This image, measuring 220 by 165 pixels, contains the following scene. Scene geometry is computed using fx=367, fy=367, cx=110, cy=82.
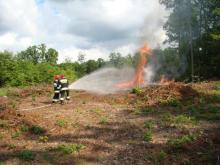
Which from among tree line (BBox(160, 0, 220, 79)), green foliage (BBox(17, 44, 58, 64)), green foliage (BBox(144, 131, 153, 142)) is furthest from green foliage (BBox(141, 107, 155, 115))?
green foliage (BBox(17, 44, 58, 64))

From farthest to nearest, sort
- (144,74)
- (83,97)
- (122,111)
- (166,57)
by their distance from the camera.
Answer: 1. (166,57)
2. (144,74)
3. (83,97)
4. (122,111)

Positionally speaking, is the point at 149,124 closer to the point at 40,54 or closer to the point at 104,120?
the point at 104,120

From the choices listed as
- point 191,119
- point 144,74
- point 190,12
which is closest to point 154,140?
point 191,119

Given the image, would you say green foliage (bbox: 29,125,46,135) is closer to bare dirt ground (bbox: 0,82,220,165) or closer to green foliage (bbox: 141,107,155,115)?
bare dirt ground (bbox: 0,82,220,165)

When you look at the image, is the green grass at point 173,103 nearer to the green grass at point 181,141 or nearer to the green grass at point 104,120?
the green grass at point 104,120

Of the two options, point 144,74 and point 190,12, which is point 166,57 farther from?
point 144,74

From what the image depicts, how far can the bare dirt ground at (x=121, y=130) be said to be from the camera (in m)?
11.0

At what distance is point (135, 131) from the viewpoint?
13.6 metres

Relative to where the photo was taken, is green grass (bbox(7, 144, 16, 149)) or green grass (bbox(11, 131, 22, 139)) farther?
green grass (bbox(11, 131, 22, 139))

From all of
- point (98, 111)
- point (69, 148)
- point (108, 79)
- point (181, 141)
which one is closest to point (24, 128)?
point (69, 148)

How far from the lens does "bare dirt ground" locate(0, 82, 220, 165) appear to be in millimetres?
11031

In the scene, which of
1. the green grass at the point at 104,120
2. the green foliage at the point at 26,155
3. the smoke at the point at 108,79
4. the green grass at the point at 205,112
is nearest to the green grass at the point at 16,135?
the green foliage at the point at 26,155

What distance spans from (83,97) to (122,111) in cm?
610

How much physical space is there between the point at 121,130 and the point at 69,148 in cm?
282
